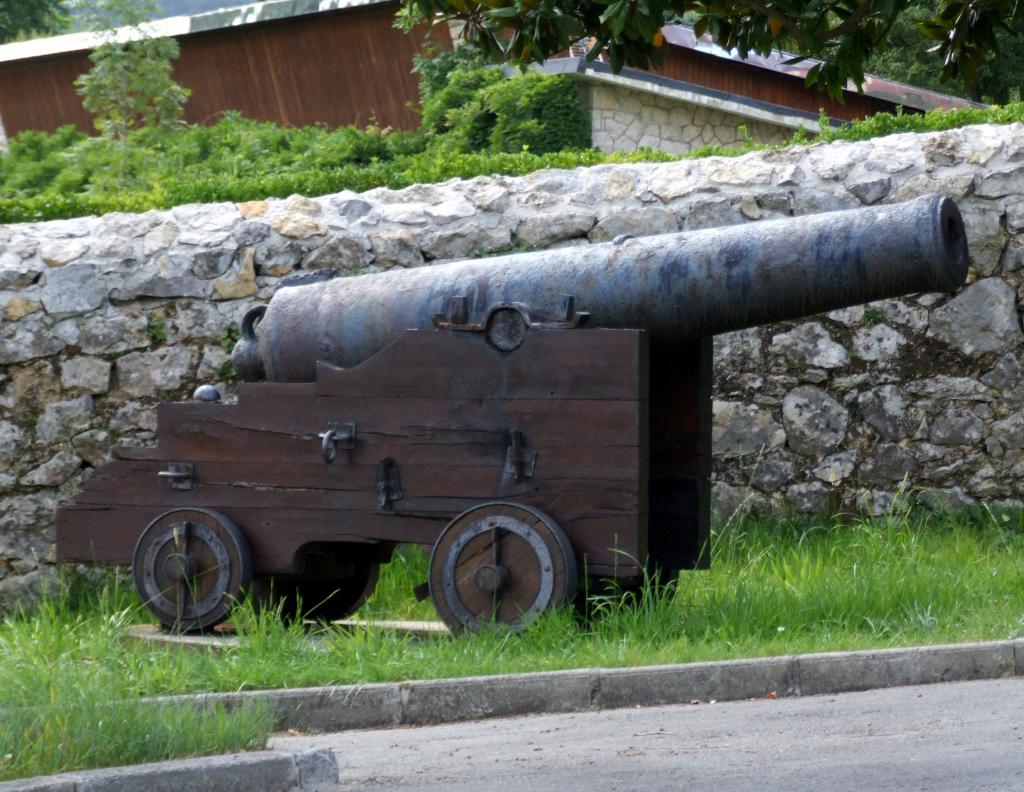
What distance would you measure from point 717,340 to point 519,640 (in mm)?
3173

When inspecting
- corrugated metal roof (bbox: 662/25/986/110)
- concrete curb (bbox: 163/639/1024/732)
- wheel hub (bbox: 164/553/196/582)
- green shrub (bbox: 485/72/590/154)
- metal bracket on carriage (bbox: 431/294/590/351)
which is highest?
corrugated metal roof (bbox: 662/25/986/110)

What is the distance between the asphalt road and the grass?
13.9 inches

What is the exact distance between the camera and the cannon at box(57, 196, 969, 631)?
6.20 meters

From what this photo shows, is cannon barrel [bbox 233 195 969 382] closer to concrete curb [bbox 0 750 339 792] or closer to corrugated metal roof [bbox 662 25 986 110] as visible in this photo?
concrete curb [bbox 0 750 339 792]

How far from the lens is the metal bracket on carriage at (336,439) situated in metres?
6.68

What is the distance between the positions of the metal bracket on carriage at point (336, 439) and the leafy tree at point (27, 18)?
35646mm

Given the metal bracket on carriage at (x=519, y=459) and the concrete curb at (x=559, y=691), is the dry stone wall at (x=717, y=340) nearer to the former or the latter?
the metal bracket on carriage at (x=519, y=459)

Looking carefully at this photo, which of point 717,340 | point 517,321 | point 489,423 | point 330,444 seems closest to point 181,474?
point 330,444

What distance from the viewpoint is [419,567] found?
834 centimetres

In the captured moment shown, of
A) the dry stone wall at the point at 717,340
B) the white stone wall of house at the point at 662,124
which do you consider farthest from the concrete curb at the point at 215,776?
the white stone wall of house at the point at 662,124

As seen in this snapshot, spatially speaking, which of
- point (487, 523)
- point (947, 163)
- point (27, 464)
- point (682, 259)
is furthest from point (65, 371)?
point (947, 163)

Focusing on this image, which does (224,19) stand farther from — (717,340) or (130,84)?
(717,340)

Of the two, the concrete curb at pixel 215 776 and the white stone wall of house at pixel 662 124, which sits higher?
the white stone wall of house at pixel 662 124

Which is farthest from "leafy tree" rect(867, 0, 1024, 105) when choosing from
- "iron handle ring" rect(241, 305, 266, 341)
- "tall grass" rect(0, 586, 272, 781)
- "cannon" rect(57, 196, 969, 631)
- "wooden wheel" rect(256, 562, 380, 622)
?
"tall grass" rect(0, 586, 272, 781)
